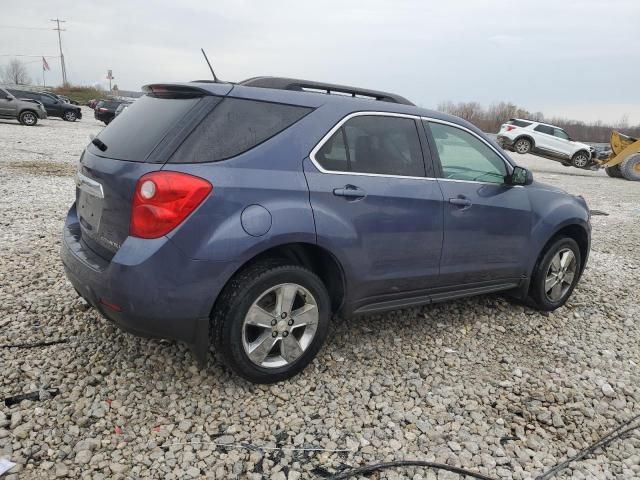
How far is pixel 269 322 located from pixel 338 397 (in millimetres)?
629

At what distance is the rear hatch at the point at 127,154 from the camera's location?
2.65 m

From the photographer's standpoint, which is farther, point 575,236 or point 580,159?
point 580,159

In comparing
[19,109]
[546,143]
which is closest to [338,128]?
[546,143]

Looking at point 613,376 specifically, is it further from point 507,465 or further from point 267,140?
point 267,140

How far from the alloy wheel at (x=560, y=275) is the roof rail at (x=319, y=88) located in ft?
6.45

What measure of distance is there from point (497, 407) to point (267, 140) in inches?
81.6

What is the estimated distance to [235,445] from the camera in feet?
8.36

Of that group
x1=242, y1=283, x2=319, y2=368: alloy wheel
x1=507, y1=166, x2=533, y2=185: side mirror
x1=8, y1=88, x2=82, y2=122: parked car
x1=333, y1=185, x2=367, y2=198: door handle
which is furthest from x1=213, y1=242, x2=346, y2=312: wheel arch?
x1=8, y1=88, x2=82, y2=122: parked car

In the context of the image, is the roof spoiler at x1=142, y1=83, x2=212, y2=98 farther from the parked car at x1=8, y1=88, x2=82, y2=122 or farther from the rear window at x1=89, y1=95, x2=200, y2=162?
the parked car at x1=8, y1=88, x2=82, y2=122

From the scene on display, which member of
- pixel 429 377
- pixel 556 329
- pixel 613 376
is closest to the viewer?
pixel 429 377

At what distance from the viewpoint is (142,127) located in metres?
2.89

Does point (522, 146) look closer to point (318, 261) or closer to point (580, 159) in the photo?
point (580, 159)

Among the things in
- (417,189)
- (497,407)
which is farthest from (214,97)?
(497,407)

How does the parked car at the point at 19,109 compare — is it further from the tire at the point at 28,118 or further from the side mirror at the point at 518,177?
the side mirror at the point at 518,177
